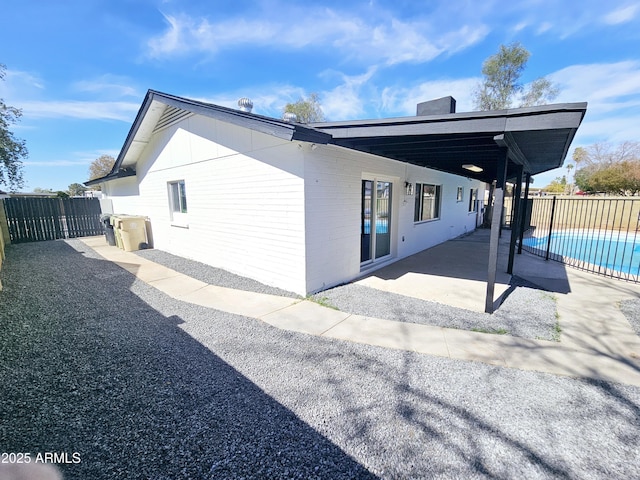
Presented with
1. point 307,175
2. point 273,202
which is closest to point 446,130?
point 307,175

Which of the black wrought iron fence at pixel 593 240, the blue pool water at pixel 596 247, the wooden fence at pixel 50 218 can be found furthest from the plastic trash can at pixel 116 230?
the blue pool water at pixel 596 247

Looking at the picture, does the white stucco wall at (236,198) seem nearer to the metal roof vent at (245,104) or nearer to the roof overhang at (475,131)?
the metal roof vent at (245,104)

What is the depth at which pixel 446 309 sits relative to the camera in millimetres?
4332

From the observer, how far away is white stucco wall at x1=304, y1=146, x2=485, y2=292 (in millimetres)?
4668

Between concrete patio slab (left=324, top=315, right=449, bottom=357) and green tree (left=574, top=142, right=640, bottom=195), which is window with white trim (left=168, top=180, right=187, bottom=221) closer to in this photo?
concrete patio slab (left=324, top=315, right=449, bottom=357)

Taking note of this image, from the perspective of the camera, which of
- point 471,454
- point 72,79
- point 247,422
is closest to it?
point 471,454

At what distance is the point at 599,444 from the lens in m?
1.90

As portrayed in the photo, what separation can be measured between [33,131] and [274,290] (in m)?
25.9

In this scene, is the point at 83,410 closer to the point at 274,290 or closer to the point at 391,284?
the point at 274,290

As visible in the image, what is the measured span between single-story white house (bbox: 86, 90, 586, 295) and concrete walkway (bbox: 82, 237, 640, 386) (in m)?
0.88

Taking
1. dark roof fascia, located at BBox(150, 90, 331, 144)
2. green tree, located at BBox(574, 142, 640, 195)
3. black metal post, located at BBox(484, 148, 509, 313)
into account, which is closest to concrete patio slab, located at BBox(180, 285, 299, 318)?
dark roof fascia, located at BBox(150, 90, 331, 144)

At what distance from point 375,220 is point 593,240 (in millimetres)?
13315

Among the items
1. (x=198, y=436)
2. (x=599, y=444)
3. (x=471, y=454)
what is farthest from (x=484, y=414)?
(x=198, y=436)

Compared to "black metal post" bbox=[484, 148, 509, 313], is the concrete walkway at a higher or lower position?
lower
